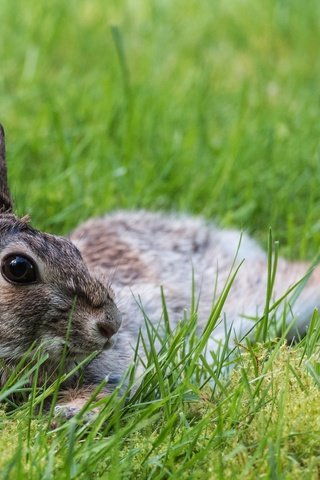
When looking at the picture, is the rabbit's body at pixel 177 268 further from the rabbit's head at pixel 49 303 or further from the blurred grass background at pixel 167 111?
the rabbit's head at pixel 49 303

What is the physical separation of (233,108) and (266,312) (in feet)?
11.6

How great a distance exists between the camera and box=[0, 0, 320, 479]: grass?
299 cm

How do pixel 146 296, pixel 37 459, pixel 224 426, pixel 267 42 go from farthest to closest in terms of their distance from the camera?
pixel 267 42 → pixel 146 296 → pixel 224 426 → pixel 37 459

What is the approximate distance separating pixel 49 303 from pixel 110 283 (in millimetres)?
549

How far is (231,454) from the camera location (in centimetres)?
290

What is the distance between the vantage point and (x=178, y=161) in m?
5.83

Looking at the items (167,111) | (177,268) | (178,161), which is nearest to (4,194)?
(177,268)

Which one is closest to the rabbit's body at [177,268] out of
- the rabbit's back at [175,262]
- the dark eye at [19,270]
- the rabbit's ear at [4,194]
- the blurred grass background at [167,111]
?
the rabbit's back at [175,262]

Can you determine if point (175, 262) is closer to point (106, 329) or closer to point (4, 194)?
point (4, 194)

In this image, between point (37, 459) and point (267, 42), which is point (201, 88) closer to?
point (267, 42)

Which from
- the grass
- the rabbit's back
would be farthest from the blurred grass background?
the rabbit's back

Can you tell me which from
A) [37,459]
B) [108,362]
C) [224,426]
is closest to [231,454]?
[224,426]

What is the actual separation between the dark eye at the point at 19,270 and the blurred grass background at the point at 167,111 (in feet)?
5.40

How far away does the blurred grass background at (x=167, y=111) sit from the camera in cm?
558
